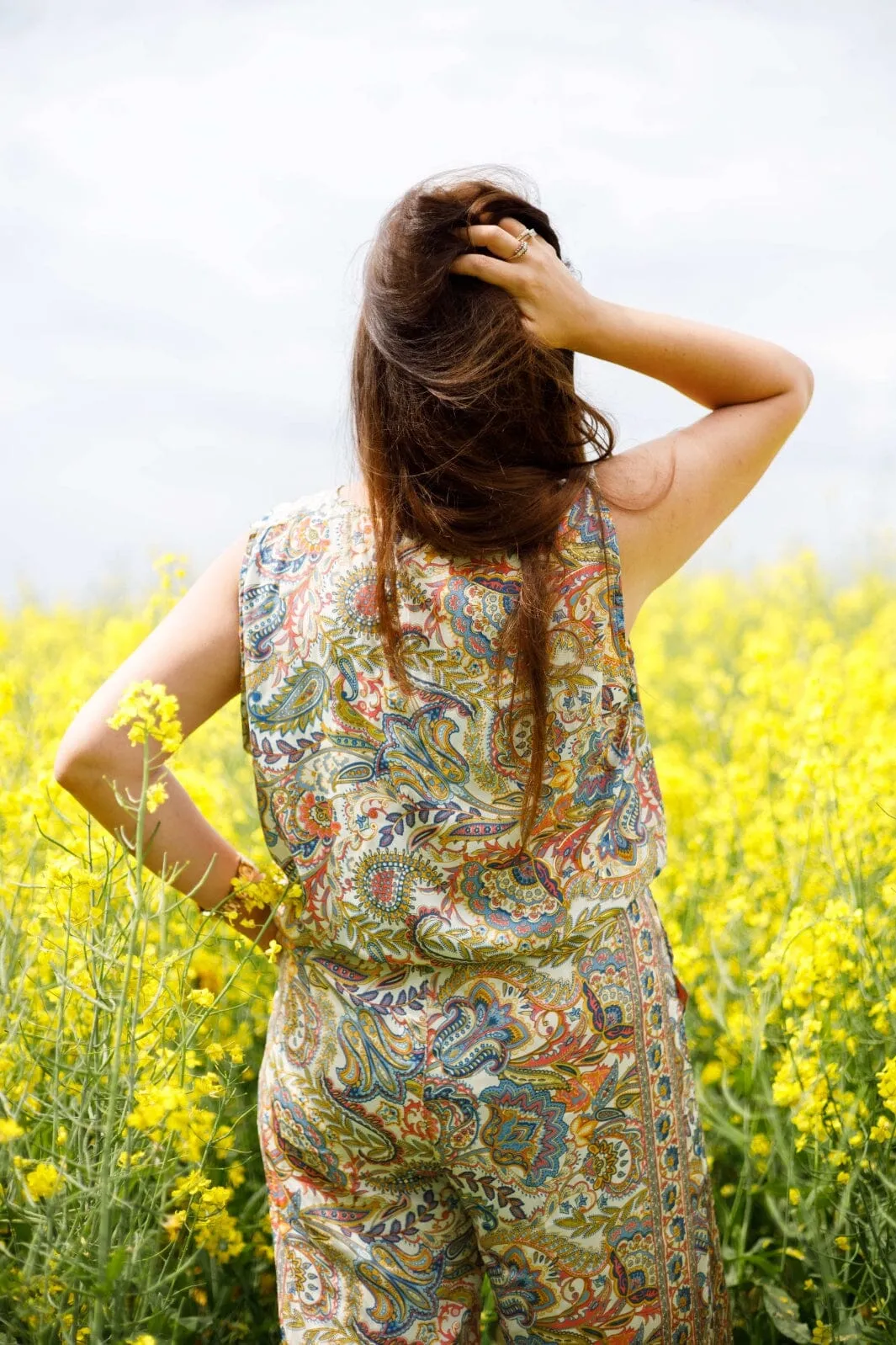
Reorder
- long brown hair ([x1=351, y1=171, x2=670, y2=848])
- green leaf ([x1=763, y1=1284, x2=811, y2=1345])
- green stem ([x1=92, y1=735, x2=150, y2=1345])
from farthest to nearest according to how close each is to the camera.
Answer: green leaf ([x1=763, y1=1284, x2=811, y2=1345])
long brown hair ([x1=351, y1=171, x2=670, y2=848])
green stem ([x1=92, y1=735, x2=150, y2=1345])

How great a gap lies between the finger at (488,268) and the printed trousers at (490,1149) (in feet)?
2.18

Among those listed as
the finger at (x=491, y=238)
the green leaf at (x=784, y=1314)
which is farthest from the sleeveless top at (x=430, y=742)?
the green leaf at (x=784, y=1314)

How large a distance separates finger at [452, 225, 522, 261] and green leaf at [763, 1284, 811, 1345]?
4.98 feet

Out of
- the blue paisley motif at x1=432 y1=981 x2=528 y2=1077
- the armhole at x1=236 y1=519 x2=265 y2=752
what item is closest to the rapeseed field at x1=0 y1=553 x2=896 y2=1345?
the armhole at x1=236 y1=519 x2=265 y2=752

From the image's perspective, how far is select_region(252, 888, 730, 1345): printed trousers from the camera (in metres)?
1.21

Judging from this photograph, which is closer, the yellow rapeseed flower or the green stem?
the green stem

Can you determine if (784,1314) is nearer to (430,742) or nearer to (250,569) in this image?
(430,742)

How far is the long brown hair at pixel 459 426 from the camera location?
1.15m

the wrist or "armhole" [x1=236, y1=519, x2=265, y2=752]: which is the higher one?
the wrist

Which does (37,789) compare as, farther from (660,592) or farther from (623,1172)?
(660,592)

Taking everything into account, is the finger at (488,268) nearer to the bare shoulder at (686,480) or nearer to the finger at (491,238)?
the finger at (491,238)

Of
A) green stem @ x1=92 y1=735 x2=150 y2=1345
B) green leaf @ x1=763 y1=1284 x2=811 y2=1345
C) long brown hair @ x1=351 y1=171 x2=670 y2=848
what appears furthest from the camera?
green leaf @ x1=763 y1=1284 x2=811 y2=1345

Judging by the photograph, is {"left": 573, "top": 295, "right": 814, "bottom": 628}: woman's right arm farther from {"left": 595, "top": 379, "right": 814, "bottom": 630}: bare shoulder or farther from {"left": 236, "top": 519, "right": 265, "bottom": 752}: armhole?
{"left": 236, "top": 519, "right": 265, "bottom": 752}: armhole

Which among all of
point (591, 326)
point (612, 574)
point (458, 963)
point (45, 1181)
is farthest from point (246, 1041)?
point (591, 326)
